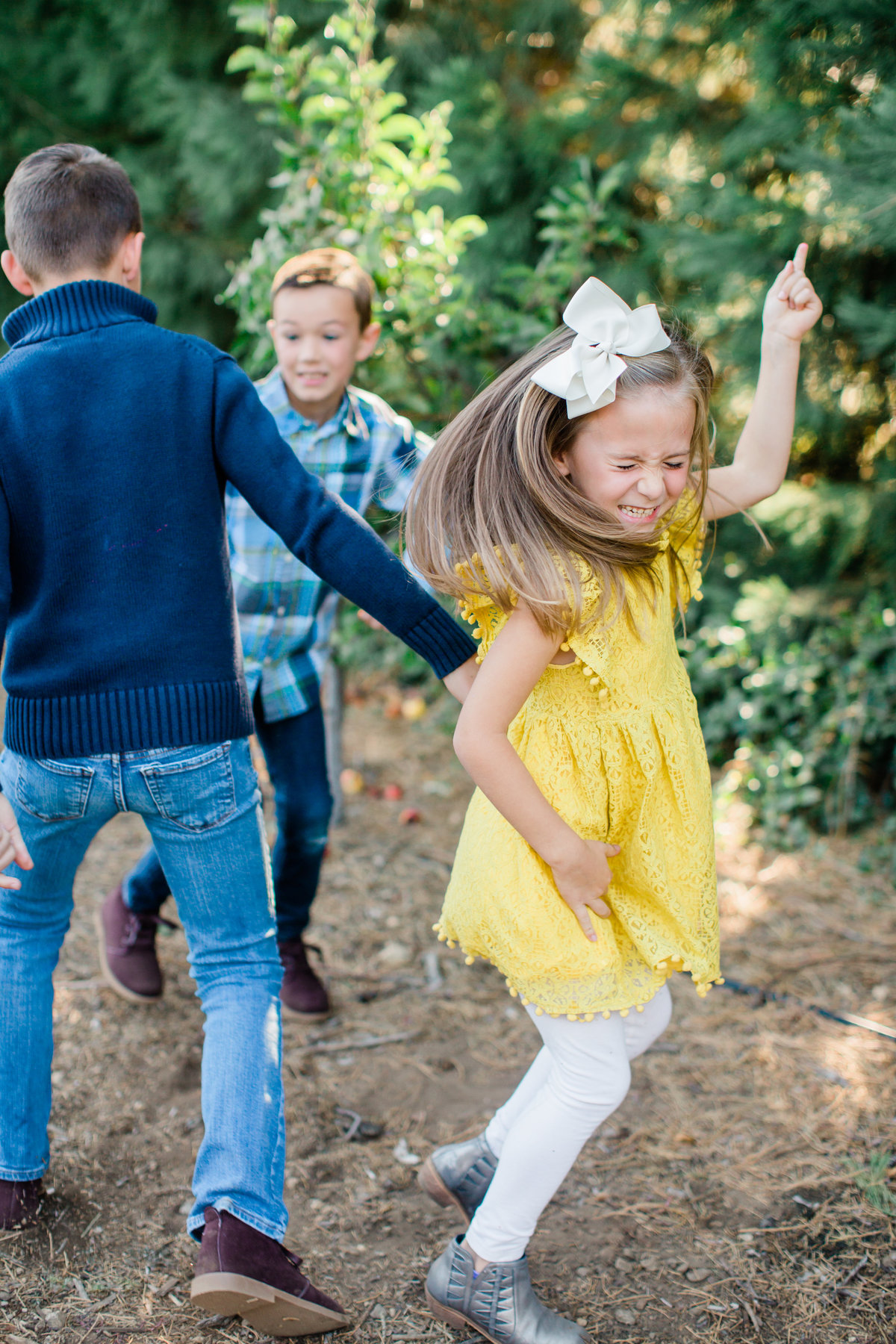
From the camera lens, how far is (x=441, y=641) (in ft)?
5.87

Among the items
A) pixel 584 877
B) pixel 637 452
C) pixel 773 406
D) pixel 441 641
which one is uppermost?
pixel 773 406

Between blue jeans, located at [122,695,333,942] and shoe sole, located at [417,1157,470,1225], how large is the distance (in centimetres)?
85

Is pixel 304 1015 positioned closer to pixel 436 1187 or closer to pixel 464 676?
pixel 436 1187

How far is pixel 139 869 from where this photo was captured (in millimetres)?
2740

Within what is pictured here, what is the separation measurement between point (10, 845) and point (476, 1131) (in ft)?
4.20

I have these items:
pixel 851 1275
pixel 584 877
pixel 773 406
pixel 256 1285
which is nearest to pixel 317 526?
pixel 584 877

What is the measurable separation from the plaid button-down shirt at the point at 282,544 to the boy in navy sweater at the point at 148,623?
2.22ft

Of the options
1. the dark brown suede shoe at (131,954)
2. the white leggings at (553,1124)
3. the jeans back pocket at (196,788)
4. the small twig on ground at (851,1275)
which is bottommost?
the small twig on ground at (851,1275)

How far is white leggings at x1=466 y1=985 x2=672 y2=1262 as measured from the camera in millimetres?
1646

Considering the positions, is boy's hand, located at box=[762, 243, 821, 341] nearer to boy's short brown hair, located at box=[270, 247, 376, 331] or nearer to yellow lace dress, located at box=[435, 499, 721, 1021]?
yellow lace dress, located at box=[435, 499, 721, 1021]

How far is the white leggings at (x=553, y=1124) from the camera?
1.65 metres

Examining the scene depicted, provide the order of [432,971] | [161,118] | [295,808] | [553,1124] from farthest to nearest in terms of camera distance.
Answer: [161,118], [432,971], [295,808], [553,1124]

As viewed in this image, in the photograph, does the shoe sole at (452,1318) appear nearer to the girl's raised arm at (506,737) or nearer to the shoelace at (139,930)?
the girl's raised arm at (506,737)

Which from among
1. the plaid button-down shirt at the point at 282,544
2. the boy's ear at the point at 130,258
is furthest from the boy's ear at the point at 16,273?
the plaid button-down shirt at the point at 282,544
